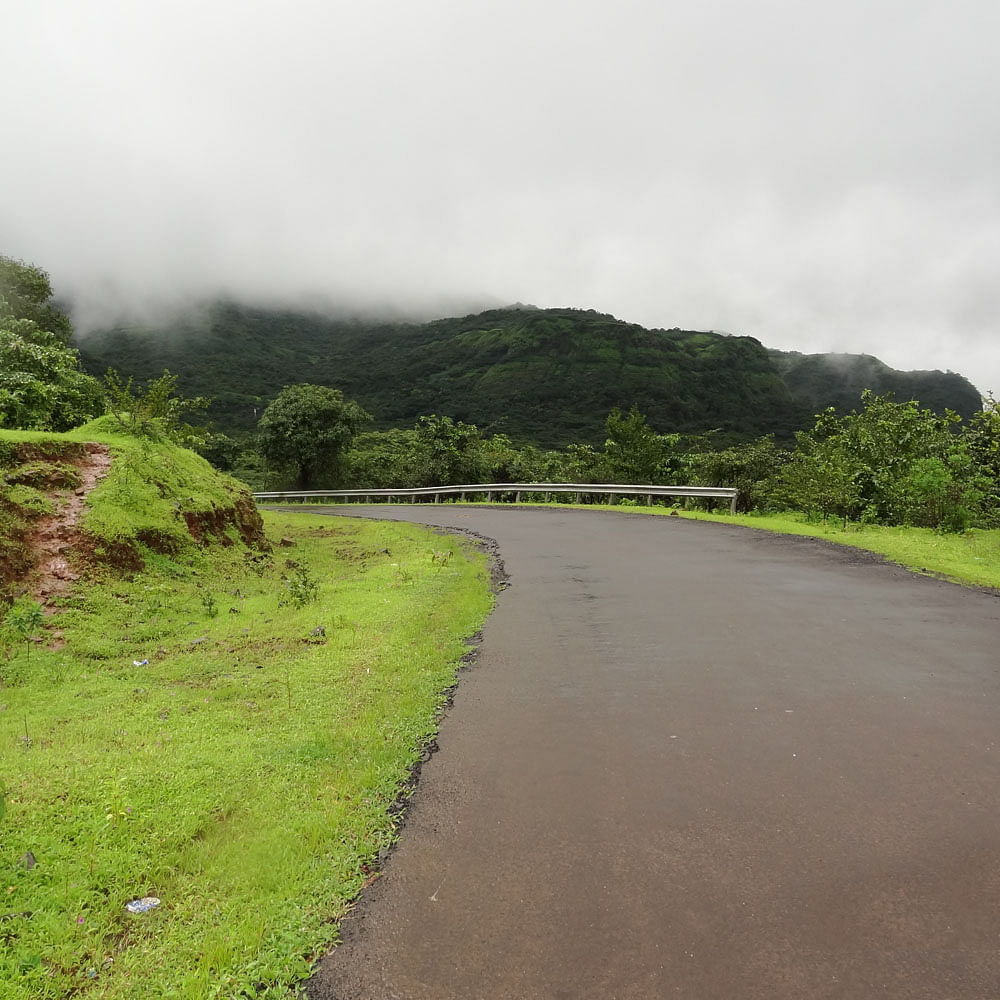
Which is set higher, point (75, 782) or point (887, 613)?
point (887, 613)

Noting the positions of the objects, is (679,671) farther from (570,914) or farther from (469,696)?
(570,914)

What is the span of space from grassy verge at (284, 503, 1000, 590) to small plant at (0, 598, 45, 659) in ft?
40.7

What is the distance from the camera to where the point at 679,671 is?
5.84m

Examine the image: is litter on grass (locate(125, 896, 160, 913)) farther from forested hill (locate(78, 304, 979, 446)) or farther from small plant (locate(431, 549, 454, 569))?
forested hill (locate(78, 304, 979, 446))

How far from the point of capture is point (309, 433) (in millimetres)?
45781

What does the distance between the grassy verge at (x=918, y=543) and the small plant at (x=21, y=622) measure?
40.7 feet

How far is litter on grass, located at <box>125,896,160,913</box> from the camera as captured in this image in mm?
2938

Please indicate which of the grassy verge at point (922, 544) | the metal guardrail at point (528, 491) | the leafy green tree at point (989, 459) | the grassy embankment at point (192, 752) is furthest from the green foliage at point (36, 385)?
the leafy green tree at point (989, 459)

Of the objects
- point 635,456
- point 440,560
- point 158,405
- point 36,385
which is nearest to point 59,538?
point 440,560

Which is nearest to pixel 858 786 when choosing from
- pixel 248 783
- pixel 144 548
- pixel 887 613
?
pixel 248 783

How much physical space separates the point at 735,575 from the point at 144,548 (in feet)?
30.9

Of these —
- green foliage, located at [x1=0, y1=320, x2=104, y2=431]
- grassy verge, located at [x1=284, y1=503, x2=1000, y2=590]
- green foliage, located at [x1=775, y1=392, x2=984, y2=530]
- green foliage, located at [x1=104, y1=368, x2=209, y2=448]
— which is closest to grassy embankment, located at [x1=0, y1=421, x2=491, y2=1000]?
green foliage, located at [x1=0, y1=320, x2=104, y2=431]

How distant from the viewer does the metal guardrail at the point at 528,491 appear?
20.8m

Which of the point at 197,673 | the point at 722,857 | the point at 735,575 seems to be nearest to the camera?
the point at 722,857
